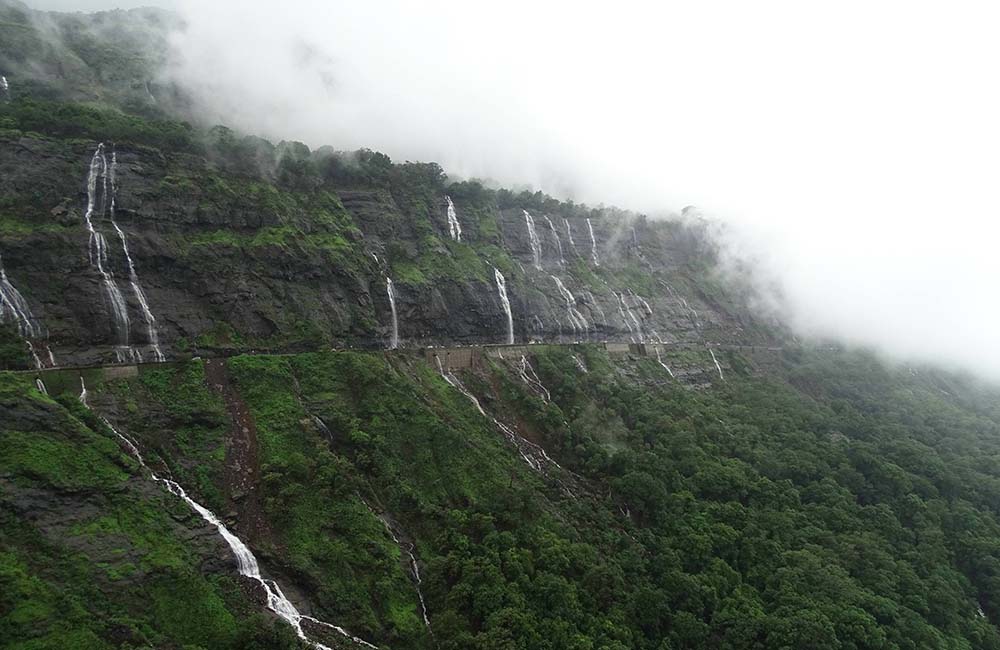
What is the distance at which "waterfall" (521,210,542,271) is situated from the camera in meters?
68.2

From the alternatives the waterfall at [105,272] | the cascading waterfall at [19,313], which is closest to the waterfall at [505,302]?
the waterfall at [105,272]

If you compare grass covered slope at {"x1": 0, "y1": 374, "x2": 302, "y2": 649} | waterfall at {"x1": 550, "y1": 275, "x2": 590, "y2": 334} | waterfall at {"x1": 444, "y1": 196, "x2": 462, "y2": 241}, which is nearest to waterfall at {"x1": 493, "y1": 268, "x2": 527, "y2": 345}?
waterfall at {"x1": 444, "y1": 196, "x2": 462, "y2": 241}

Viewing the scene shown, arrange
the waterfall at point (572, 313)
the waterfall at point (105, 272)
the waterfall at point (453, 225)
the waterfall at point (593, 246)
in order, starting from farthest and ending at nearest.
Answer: the waterfall at point (593, 246) → the waterfall at point (453, 225) → the waterfall at point (572, 313) → the waterfall at point (105, 272)

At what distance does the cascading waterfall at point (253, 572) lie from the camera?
2405 centimetres

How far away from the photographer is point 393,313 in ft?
156

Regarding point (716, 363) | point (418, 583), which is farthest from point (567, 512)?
point (716, 363)

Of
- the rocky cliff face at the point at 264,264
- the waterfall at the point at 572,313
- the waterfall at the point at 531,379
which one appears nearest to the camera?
the rocky cliff face at the point at 264,264

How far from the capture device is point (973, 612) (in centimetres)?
3559

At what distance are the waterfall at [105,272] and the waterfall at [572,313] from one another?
130 feet

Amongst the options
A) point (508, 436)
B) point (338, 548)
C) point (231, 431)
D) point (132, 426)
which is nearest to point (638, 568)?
point (508, 436)

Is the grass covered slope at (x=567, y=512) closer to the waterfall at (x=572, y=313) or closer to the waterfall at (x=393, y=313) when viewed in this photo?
the waterfall at (x=393, y=313)

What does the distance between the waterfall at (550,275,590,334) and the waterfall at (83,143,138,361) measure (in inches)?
1560

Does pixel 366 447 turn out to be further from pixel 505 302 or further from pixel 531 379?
pixel 505 302

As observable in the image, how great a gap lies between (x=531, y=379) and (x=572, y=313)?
1525 cm
